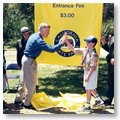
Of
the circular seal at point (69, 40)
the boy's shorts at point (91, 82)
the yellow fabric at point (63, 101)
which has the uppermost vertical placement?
the circular seal at point (69, 40)

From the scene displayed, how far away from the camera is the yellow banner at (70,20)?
6.21m

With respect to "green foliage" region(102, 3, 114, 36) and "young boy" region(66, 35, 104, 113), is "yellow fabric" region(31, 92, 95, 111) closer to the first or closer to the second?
"young boy" region(66, 35, 104, 113)


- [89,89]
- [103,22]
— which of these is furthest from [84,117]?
[103,22]

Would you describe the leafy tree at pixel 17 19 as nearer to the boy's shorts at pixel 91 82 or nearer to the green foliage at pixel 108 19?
the green foliage at pixel 108 19

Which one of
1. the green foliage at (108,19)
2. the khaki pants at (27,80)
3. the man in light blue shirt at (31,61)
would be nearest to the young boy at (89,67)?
the green foliage at (108,19)

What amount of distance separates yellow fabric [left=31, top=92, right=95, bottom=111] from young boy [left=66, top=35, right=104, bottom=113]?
8cm

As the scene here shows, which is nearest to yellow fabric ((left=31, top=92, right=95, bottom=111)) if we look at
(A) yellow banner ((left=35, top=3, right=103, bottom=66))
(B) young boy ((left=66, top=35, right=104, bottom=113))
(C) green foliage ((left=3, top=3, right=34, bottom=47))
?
(B) young boy ((left=66, top=35, right=104, bottom=113))

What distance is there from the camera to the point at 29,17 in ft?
20.6

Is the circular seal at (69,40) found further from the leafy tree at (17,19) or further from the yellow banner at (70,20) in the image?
the leafy tree at (17,19)

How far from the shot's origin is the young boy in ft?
20.5

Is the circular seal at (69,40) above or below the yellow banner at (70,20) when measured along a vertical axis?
below

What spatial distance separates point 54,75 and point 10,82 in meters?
0.59

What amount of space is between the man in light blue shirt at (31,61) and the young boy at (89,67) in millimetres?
318

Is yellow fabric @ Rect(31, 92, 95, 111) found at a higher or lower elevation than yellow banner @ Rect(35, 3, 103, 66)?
lower
